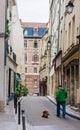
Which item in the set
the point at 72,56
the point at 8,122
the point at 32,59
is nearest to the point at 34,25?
the point at 32,59

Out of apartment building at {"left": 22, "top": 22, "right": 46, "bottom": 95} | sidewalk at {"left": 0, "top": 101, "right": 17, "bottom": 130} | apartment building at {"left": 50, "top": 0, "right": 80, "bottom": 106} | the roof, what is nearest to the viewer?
sidewalk at {"left": 0, "top": 101, "right": 17, "bottom": 130}

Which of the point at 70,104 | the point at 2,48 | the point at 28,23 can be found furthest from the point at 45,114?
the point at 28,23

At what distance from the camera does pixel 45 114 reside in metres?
21.5

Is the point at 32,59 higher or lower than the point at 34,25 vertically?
lower

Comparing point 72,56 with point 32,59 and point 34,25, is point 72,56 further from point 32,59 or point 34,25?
point 34,25

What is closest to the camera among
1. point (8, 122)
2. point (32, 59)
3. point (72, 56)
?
point (8, 122)

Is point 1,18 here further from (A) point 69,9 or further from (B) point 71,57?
(B) point 71,57

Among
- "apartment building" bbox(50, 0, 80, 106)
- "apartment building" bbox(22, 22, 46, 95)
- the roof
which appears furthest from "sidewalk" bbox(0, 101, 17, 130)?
the roof

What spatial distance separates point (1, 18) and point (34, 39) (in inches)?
2959

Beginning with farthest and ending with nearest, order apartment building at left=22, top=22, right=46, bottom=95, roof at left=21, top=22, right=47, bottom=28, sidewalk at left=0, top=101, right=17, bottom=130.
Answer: roof at left=21, top=22, right=47, bottom=28
apartment building at left=22, top=22, right=46, bottom=95
sidewalk at left=0, top=101, right=17, bottom=130

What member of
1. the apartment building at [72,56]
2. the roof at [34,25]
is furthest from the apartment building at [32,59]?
→ the apartment building at [72,56]

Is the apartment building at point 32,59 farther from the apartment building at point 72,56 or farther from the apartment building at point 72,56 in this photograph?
the apartment building at point 72,56

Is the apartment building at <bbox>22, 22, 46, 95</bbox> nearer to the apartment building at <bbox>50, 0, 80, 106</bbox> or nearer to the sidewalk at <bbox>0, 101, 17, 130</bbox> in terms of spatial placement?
the apartment building at <bbox>50, 0, 80, 106</bbox>

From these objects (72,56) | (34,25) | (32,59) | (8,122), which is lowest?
(8,122)
